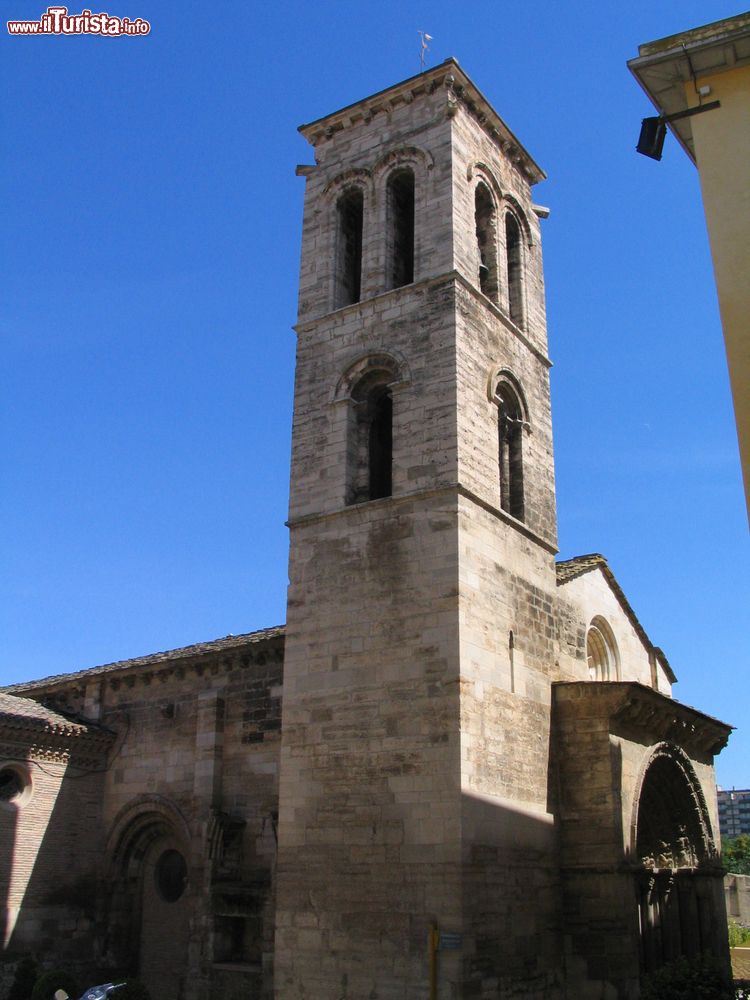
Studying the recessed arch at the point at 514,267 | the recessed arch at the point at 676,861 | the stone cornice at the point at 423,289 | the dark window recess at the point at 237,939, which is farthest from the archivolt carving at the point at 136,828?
the recessed arch at the point at 514,267

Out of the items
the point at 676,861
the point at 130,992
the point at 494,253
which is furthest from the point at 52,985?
the point at 494,253

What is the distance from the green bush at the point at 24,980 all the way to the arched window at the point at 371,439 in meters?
9.59

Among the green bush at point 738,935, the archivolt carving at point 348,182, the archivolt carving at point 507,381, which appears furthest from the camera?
the green bush at point 738,935

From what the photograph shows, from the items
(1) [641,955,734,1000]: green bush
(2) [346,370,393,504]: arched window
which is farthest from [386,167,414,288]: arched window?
(1) [641,955,734,1000]: green bush

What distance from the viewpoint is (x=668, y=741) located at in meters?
17.9

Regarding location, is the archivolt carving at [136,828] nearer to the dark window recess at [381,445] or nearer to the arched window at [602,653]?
the dark window recess at [381,445]

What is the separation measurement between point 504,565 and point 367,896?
18.1 feet

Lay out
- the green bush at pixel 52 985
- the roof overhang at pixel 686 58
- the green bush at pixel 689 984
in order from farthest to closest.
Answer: the green bush at pixel 52 985 < the green bush at pixel 689 984 < the roof overhang at pixel 686 58

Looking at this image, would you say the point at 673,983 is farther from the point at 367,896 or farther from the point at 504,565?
the point at 504,565

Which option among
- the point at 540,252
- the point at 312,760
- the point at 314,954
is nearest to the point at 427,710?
the point at 312,760

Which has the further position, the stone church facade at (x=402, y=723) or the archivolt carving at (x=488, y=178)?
the archivolt carving at (x=488, y=178)

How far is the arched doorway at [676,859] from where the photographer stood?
17.0m

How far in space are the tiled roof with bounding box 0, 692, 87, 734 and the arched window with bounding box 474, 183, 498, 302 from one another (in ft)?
37.2

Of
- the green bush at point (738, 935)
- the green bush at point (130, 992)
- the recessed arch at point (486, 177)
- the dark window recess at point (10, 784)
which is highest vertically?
the recessed arch at point (486, 177)
